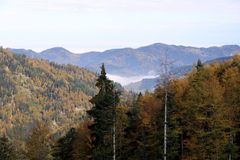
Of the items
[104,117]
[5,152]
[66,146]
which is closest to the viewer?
[104,117]

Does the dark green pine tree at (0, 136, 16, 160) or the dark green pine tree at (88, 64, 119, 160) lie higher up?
the dark green pine tree at (88, 64, 119, 160)

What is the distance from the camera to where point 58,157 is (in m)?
87.1

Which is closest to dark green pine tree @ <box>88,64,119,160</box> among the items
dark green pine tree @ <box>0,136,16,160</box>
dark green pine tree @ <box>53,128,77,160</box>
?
dark green pine tree @ <box>53,128,77,160</box>

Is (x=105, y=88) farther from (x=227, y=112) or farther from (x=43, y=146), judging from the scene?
(x=43, y=146)

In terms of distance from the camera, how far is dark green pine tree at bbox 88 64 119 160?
52625 mm

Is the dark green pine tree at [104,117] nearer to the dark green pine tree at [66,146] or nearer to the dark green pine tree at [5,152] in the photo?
the dark green pine tree at [66,146]

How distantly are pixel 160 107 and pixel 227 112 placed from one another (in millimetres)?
9736

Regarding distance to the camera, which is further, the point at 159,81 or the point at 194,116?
the point at 194,116

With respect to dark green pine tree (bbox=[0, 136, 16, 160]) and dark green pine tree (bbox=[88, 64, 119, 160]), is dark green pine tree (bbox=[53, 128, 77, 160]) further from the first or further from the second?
dark green pine tree (bbox=[88, 64, 119, 160])

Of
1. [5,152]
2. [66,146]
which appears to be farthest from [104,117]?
[5,152]

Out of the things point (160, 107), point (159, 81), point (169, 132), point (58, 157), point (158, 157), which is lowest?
point (58, 157)

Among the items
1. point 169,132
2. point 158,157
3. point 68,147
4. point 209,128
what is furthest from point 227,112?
point 68,147

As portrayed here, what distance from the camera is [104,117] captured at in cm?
5294

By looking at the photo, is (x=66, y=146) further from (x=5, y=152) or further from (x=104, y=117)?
(x=104, y=117)
